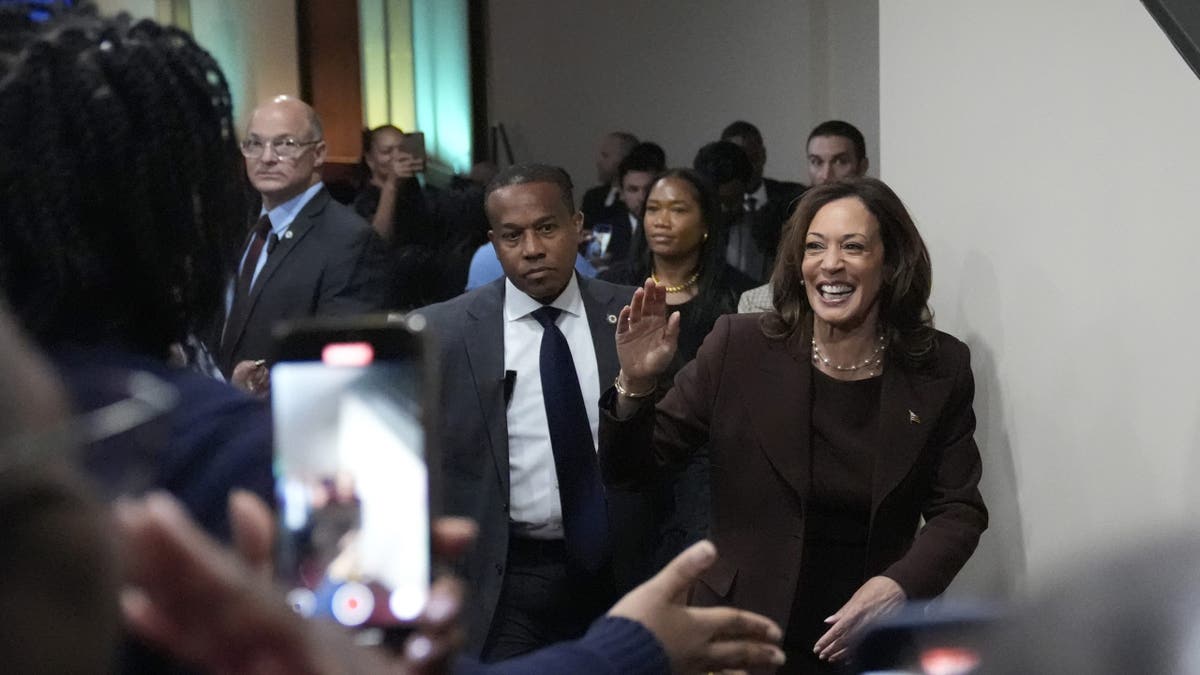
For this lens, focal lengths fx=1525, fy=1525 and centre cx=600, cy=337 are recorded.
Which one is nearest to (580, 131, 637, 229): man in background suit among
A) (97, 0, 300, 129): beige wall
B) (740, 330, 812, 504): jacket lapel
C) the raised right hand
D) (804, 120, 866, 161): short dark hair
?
(97, 0, 300, 129): beige wall

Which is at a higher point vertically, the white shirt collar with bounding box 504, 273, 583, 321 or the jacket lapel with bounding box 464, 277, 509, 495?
the white shirt collar with bounding box 504, 273, 583, 321

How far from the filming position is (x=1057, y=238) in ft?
12.5

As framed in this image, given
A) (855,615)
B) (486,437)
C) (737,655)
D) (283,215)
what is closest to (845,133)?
(283,215)

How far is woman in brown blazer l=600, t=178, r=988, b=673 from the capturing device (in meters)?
3.21

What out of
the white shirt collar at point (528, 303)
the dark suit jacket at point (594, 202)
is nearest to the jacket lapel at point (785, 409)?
the white shirt collar at point (528, 303)

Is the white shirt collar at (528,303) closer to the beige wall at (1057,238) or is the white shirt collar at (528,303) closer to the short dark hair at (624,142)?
the beige wall at (1057,238)

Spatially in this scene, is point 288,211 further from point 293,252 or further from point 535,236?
point 535,236

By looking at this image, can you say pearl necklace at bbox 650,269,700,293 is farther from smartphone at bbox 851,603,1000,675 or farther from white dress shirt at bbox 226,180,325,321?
smartphone at bbox 851,603,1000,675

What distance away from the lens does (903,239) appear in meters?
3.55

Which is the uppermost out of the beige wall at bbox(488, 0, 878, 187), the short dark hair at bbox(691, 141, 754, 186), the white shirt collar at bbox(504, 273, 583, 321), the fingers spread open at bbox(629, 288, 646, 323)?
the beige wall at bbox(488, 0, 878, 187)

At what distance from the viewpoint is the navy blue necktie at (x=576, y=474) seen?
347 centimetres

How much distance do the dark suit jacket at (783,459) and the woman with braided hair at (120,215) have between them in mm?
2132

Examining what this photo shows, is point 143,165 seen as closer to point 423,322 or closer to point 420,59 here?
point 423,322

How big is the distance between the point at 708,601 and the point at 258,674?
281 cm
